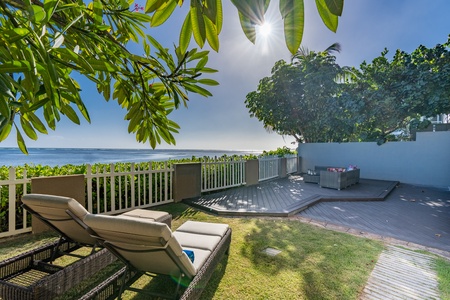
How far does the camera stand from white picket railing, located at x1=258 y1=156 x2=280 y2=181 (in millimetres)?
10227

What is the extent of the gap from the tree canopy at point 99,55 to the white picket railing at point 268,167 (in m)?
8.21

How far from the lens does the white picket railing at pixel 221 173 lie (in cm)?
748

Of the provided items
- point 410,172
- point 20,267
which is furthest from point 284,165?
point 20,267

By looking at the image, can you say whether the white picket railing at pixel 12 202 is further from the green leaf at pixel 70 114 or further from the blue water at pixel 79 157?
the blue water at pixel 79 157

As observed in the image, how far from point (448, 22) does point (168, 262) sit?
533 inches

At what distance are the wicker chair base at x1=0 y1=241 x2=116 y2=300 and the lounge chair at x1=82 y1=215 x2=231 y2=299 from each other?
1.66ft

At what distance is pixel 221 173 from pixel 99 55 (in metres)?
6.75

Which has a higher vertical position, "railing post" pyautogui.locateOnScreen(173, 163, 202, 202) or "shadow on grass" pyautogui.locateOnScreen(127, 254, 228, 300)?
"railing post" pyautogui.locateOnScreen(173, 163, 202, 202)

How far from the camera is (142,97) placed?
2062 mm

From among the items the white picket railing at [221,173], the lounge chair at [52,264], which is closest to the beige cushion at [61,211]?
the lounge chair at [52,264]

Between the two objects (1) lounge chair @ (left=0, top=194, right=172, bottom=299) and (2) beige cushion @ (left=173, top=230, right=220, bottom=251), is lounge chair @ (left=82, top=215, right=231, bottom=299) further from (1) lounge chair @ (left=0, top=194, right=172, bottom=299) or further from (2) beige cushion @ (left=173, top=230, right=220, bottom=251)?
(1) lounge chair @ (left=0, top=194, right=172, bottom=299)

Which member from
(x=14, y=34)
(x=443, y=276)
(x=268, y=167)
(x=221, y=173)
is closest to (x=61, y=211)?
(x=14, y=34)

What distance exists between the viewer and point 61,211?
8.20 ft

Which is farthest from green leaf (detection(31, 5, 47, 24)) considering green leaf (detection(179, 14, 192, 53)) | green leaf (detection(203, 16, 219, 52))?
green leaf (detection(203, 16, 219, 52))
